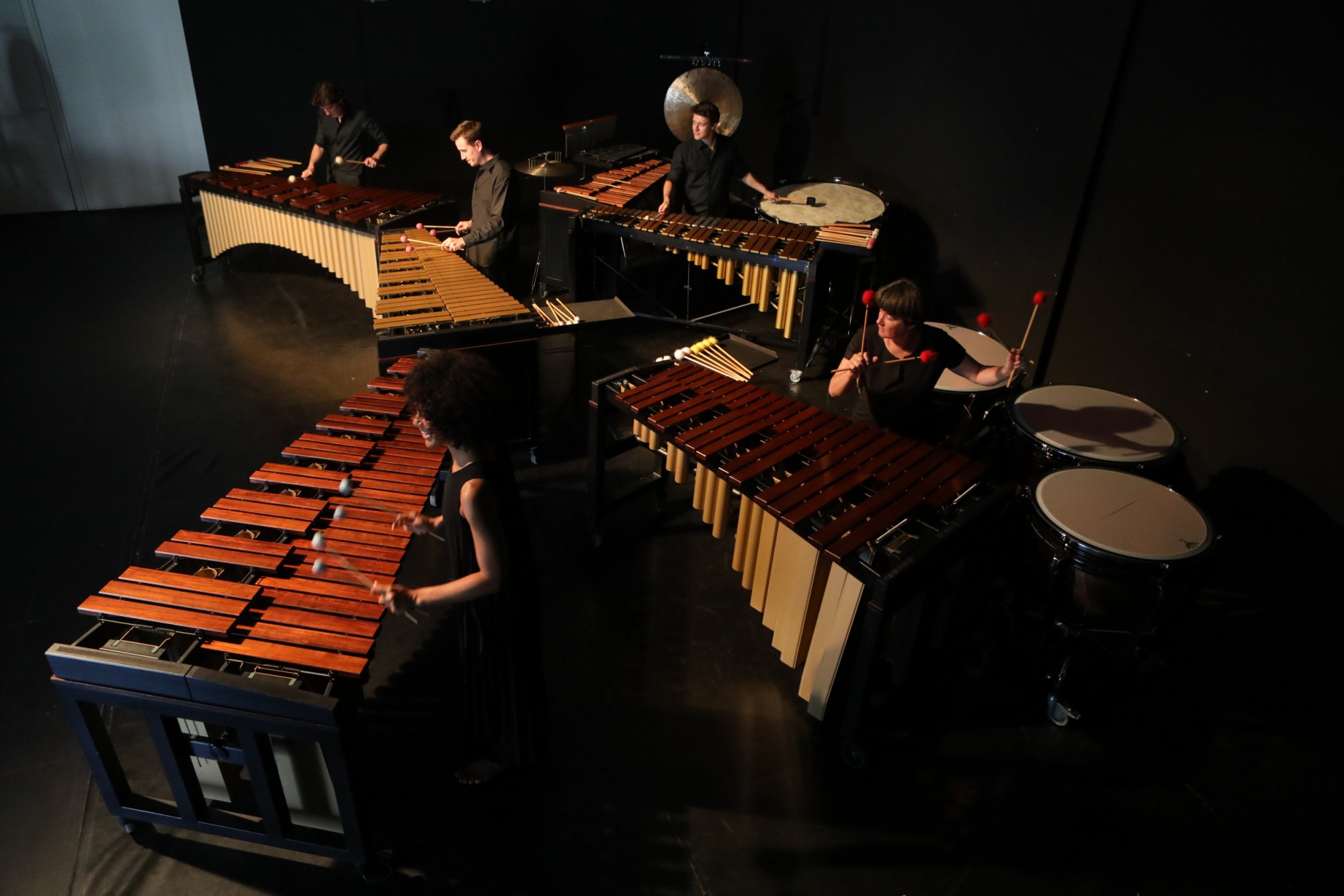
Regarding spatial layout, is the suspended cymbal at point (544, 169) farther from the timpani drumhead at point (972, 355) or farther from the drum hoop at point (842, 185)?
the timpani drumhead at point (972, 355)

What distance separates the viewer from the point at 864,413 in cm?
405

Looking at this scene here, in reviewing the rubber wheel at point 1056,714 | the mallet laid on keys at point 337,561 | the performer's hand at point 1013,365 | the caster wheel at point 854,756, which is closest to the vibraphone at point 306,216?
Result: the mallet laid on keys at point 337,561

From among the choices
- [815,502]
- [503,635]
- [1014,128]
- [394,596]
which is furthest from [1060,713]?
[1014,128]

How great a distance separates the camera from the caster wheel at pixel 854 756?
319 cm

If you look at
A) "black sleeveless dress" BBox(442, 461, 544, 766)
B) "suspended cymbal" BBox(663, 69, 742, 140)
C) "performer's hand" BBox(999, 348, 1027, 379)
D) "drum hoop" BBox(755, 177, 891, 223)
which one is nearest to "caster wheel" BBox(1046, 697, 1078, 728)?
"performer's hand" BBox(999, 348, 1027, 379)

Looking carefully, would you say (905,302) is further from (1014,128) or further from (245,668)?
(1014,128)

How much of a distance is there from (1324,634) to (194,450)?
5.98 m

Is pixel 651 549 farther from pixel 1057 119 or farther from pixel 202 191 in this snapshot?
pixel 202 191

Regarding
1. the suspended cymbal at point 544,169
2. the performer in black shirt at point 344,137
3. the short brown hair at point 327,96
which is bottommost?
the suspended cymbal at point 544,169

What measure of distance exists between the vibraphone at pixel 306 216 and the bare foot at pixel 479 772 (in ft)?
12.7

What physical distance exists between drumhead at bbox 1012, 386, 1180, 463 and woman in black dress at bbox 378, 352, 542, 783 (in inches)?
91.0

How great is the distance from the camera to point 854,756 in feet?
10.5

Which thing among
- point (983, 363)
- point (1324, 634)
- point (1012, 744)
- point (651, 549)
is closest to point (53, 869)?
point (651, 549)

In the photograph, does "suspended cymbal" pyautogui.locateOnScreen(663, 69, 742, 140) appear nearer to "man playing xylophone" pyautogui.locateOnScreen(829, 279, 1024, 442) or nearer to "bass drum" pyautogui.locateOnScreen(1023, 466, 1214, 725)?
"man playing xylophone" pyautogui.locateOnScreen(829, 279, 1024, 442)
